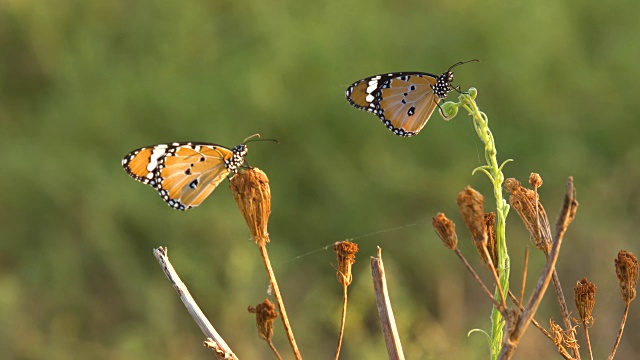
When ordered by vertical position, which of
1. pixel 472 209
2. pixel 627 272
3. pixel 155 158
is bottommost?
pixel 627 272

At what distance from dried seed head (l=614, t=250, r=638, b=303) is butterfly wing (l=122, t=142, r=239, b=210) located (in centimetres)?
91

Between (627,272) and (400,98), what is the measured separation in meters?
0.77

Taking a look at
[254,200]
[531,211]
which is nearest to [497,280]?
[531,211]

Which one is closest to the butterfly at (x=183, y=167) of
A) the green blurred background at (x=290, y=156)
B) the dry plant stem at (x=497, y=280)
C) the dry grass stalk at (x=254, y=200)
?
the dry grass stalk at (x=254, y=200)

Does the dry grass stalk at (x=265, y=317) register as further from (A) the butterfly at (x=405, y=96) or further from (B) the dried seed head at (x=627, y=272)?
(A) the butterfly at (x=405, y=96)

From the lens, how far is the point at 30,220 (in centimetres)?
515

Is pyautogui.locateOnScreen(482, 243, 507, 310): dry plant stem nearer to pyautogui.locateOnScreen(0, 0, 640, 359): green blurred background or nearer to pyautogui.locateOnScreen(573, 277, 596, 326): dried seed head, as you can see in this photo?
pyautogui.locateOnScreen(573, 277, 596, 326): dried seed head

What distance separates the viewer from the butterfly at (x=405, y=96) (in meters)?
1.54

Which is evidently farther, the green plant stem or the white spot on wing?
the white spot on wing

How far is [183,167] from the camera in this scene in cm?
198

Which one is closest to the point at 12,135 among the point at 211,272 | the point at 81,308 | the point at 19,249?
the point at 19,249

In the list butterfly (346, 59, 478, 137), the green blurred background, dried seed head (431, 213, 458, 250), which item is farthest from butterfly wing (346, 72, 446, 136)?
the green blurred background

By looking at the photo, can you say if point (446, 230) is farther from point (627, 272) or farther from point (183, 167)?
point (183, 167)

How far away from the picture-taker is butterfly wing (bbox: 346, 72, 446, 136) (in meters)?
1.55
